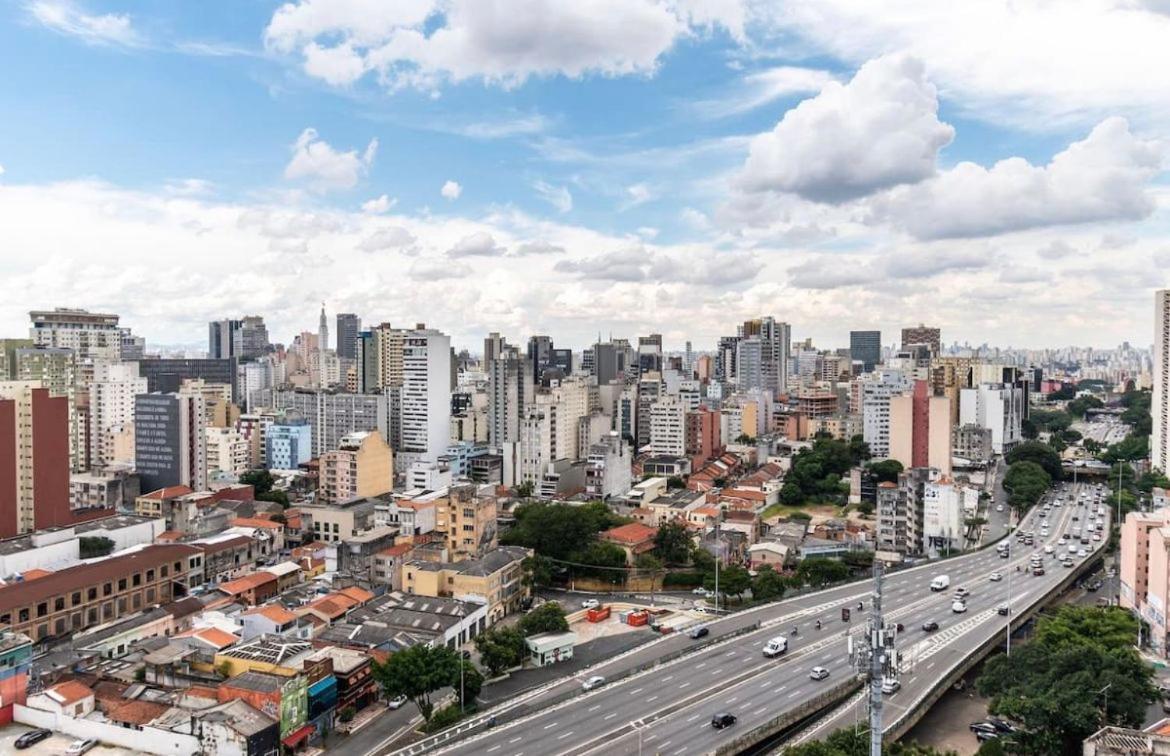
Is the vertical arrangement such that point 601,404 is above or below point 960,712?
above

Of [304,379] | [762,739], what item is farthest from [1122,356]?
[762,739]

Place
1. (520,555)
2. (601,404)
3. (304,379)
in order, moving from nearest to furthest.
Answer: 1. (520,555)
2. (601,404)
3. (304,379)

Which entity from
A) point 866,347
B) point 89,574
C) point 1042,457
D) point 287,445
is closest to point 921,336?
point 866,347

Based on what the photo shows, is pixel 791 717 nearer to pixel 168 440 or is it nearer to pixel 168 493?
pixel 168 493

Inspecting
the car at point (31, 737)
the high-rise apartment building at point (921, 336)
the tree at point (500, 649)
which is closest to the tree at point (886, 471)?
the tree at point (500, 649)

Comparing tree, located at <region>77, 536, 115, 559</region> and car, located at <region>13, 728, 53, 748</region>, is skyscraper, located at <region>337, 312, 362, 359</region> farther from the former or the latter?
car, located at <region>13, 728, 53, 748</region>

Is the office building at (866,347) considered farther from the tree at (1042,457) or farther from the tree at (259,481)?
the tree at (259,481)

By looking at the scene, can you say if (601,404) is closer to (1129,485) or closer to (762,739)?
(1129,485)
